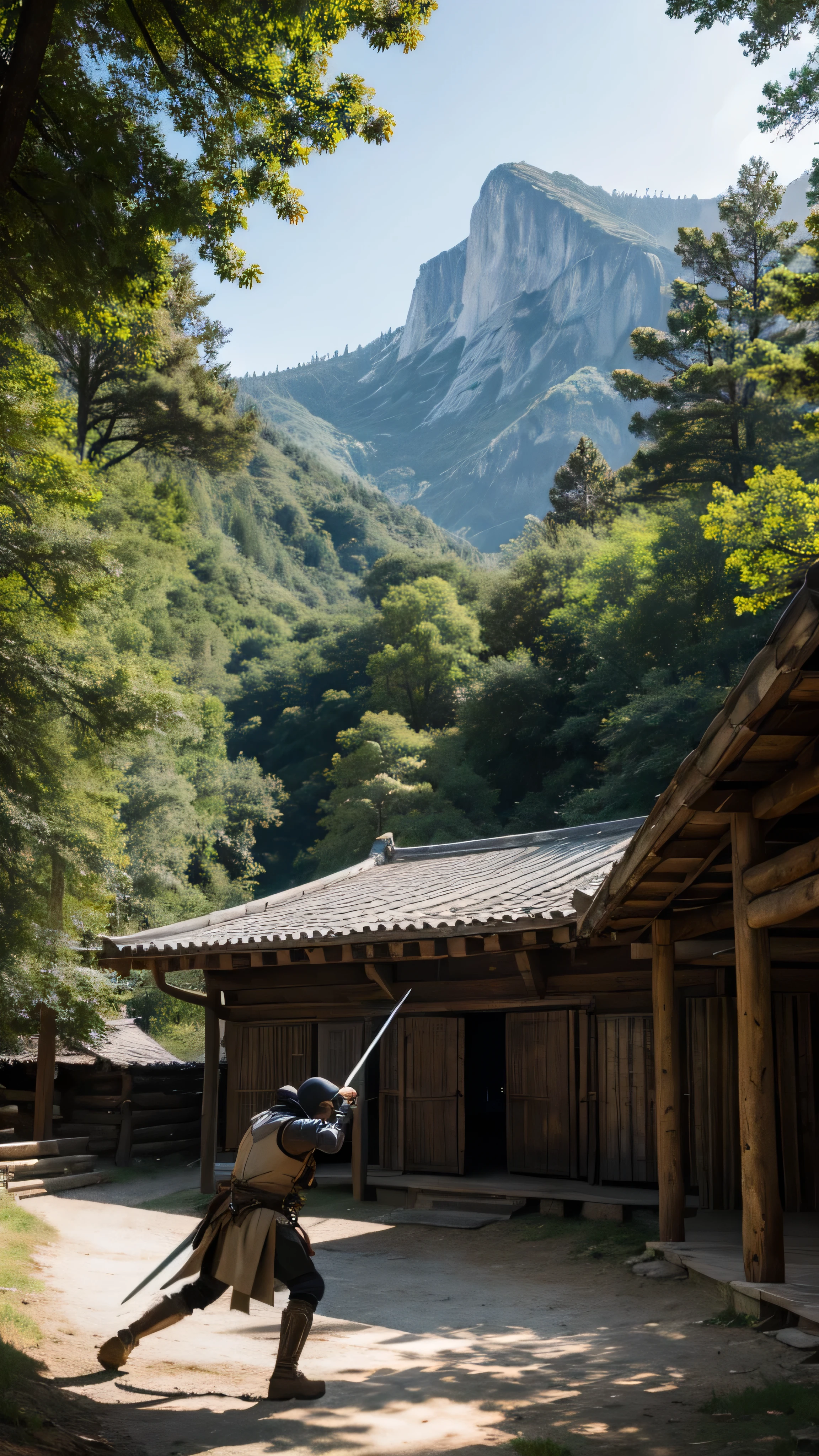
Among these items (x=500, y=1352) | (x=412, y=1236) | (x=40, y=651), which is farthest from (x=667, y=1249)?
(x=40, y=651)

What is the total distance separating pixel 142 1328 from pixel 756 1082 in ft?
11.2

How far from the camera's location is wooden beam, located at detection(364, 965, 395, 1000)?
11156 mm

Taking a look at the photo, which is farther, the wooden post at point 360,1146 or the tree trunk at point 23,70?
the wooden post at point 360,1146

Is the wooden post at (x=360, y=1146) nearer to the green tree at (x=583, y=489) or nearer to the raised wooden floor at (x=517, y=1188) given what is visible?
the raised wooden floor at (x=517, y=1188)

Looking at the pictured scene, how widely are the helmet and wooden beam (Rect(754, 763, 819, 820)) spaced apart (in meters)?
2.68

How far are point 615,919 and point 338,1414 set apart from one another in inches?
156

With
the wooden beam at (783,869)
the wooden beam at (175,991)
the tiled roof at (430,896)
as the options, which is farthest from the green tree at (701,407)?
the wooden beam at (783,869)

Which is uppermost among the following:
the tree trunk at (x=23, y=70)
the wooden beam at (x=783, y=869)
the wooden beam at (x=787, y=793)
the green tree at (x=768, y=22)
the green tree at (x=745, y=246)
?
the green tree at (x=745, y=246)

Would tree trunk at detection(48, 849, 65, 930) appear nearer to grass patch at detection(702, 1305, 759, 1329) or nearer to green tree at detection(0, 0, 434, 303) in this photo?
green tree at detection(0, 0, 434, 303)

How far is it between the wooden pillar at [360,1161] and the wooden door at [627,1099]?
2628 mm

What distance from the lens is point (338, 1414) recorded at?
14.4ft

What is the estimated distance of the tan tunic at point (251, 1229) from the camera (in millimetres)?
4848

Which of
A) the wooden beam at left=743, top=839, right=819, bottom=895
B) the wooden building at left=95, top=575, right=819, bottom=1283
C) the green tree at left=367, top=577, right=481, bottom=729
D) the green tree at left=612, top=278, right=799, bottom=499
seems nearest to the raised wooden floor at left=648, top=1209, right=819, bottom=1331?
the wooden building at left=95, top=575, right=819, bottom=1283

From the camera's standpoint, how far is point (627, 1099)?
31.9ft
